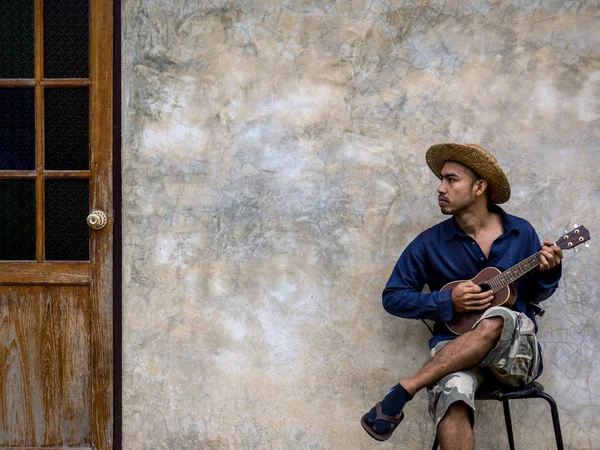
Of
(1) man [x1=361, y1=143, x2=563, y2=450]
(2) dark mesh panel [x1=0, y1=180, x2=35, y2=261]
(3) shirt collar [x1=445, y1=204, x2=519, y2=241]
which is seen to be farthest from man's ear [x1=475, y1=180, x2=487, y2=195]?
(2) dark mesh panel [x1=0, y1=180, x2=35, y2=261]

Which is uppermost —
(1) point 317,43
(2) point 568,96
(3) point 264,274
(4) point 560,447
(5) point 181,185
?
(1) point 317,43

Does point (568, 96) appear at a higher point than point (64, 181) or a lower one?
higher

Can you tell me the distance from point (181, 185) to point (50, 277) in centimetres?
80

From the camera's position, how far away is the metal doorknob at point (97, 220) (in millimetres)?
3869

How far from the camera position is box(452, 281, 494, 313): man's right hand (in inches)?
130

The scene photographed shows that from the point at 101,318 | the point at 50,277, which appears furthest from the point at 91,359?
the point at 50,277

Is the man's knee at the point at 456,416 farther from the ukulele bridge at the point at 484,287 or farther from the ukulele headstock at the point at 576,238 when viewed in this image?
the ukulele headstock at the point at 576,238

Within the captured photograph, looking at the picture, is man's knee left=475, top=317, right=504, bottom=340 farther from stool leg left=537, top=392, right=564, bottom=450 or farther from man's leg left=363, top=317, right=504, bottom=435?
stool leg left=537, top=392, right=564, bottom=450

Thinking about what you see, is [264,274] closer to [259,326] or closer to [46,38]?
[259,326]

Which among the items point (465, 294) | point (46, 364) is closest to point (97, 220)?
point (46, 364)

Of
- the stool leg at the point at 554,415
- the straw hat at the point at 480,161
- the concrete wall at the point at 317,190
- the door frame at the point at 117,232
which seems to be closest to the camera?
the stool leg at the point at 554,415

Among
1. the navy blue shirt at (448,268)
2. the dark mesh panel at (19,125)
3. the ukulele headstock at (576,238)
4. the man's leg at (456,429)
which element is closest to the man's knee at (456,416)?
the man's leg at (456,429)

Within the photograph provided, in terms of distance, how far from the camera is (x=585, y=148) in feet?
12.5

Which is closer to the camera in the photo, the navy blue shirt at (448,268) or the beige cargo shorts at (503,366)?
the beige cargo shorts at (503,366)
